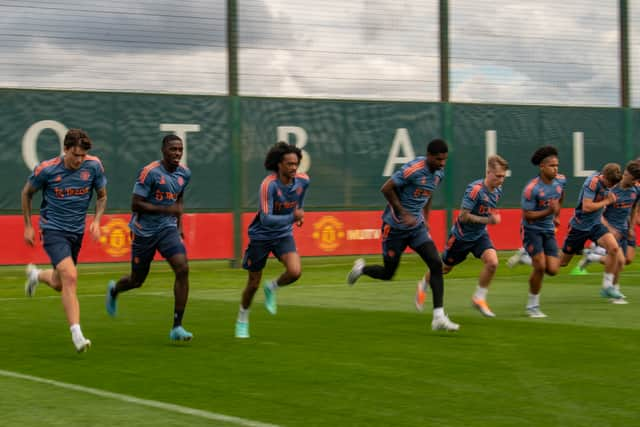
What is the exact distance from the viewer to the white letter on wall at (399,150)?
27.1m

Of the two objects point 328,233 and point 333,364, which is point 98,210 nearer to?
point 333,364

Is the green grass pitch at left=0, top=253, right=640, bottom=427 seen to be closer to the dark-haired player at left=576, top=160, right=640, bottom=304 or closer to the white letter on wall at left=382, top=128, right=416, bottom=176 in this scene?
the dark-haired player at left=576, top=160, right=640, bottom=304

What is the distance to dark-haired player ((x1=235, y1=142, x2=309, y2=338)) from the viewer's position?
11.4m

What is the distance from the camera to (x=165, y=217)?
458 inches

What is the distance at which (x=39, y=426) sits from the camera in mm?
7195

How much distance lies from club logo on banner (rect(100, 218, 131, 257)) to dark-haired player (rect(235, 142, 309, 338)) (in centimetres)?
1234

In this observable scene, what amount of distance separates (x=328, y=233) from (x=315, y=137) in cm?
222

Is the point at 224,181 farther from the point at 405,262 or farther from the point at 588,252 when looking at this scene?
the point at 588,252

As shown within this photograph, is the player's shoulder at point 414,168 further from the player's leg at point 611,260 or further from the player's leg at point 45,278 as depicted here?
the player's leg at point 611,260

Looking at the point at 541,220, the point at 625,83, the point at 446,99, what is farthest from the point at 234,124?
the point at 541,220

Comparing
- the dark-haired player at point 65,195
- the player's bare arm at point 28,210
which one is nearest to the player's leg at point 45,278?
the dark-haired player at point 65,195

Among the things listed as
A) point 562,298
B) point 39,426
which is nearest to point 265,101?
point 562,298

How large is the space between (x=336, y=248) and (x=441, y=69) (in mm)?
5402

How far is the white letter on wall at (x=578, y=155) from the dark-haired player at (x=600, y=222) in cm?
1332
